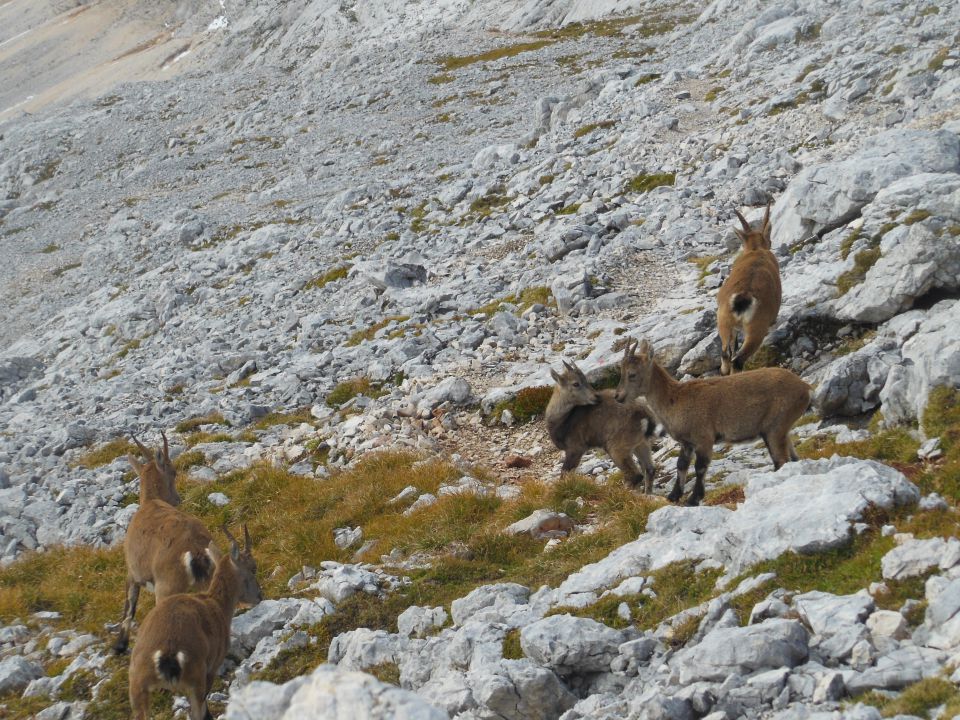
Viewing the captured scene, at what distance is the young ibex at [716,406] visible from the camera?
10.7 metres

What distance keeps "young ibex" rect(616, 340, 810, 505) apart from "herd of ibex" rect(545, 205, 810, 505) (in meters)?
0.01

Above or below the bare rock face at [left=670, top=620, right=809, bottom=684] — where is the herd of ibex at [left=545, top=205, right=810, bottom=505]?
below

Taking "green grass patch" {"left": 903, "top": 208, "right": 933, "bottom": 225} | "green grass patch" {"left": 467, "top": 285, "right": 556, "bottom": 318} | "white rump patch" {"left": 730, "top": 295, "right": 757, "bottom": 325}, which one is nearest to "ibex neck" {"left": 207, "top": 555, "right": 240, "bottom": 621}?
"white rump patch" {"left": 730, "top": 295, "right": 757, "bottom": 325}

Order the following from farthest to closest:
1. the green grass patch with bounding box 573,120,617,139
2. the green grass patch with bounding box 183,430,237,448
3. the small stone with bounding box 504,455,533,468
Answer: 1. the green grass patch with bounding box 573,120,617,139
2. the green grass patch with bounding box 183,430,237,448
3. the small stone with bounding box 504,455,533,468

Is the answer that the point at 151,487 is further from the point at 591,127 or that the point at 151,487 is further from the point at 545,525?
the point at 591,127

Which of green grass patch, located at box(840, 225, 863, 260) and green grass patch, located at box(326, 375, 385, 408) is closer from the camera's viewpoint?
green grass patch, located at box(840, 225, 863, 260)

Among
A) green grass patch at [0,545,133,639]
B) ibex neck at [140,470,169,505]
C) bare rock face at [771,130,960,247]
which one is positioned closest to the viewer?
green grass patch at [0,545,133,639]

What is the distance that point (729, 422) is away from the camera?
1108 cm

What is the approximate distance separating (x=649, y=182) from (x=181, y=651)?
20.2 meters

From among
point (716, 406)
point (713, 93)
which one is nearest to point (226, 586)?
point (716, 406)

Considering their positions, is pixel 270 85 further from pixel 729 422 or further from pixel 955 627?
pixel 955 627

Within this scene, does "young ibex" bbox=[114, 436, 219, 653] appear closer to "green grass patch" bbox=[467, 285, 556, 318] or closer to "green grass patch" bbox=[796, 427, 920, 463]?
"green grass patch" bbox=[796, 427, 920, 463]

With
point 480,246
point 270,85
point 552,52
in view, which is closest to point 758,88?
point 480,246

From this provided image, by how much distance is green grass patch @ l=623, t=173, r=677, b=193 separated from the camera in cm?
2552
